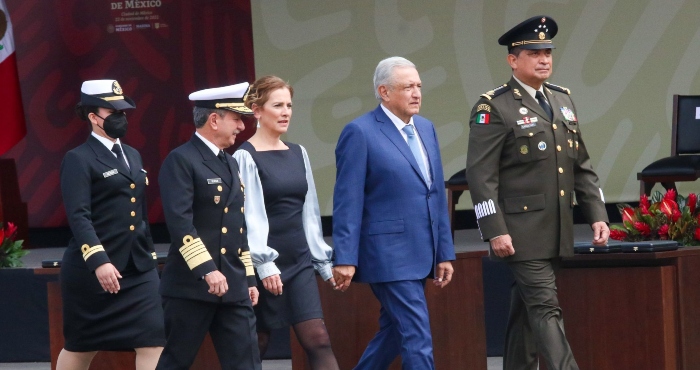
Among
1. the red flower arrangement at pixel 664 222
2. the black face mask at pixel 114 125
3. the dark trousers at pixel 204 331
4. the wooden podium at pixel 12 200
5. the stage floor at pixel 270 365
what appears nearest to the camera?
the dark trousers at pixel 204 331

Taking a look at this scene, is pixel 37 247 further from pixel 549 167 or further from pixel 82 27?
pixel 549 167

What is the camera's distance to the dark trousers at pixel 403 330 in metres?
5.23

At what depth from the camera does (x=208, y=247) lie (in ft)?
16.8

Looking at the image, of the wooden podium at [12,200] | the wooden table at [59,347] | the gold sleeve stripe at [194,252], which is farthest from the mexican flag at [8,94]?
the gold sleeve stripe at [194,252]

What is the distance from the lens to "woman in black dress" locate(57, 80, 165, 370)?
5695 mm

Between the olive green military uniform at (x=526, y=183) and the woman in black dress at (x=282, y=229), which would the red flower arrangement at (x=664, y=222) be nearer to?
the olive green military uniform at (x=526, y=183)

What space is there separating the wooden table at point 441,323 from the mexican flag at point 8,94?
4931 millimetres

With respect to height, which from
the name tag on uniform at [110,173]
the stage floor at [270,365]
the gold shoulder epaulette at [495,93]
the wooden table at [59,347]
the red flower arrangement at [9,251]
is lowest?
the stage floor at [270,365]

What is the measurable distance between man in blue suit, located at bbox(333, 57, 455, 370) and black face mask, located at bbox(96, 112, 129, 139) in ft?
3.31

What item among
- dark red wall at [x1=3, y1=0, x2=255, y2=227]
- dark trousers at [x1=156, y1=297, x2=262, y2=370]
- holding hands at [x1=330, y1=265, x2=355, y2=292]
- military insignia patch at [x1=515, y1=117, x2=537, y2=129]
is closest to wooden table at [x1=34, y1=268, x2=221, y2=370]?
dark trousers at [x1=156, y1=297, x2=262, y2=370]

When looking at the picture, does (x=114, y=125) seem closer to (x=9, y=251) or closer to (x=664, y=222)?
(x=664, y=222)

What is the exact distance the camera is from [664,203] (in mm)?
6492

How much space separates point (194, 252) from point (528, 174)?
4.91 ft

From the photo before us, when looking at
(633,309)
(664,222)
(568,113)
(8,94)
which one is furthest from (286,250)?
(8,94)
